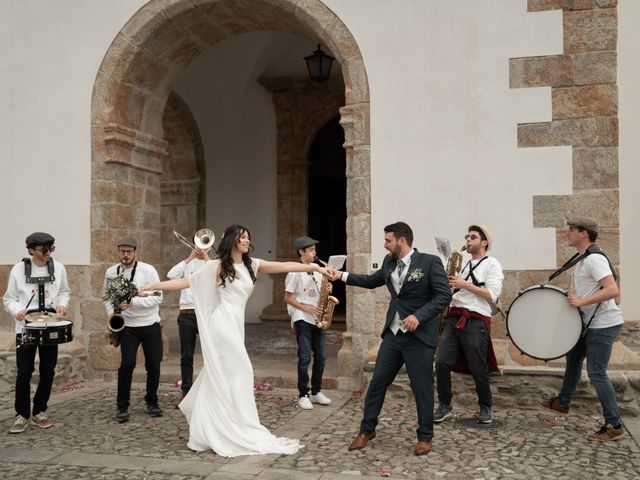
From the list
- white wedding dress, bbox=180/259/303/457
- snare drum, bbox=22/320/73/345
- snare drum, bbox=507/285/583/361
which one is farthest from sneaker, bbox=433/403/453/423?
snare drum, bbox=22/320/73/345

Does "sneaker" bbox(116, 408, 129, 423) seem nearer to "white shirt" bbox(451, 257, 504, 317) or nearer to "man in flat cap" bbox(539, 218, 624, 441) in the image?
"white shirt" bbox(451, 257, 504, 317)

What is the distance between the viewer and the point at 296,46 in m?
11.3

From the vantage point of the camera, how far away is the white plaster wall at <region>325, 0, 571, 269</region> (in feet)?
20.8

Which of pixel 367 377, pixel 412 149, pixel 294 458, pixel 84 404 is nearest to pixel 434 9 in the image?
pixel 412 149

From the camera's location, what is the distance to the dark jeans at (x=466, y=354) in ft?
17.4

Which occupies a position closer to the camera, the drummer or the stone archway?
the drummer

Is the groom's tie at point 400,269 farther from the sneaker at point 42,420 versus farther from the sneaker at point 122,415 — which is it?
the sneaker at point 42,420

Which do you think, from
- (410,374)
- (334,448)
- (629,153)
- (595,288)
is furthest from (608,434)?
(629,153)

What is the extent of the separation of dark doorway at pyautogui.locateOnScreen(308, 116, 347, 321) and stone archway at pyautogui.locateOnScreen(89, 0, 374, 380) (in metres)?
3.97

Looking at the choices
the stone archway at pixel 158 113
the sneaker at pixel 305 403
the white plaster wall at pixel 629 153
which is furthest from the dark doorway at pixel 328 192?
the sneaker at pixel 305 403

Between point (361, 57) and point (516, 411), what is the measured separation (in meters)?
3.53

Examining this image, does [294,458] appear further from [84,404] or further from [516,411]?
[84,404]

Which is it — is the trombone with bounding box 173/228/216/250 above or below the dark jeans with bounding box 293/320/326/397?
above

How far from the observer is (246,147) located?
1167 centimetres
